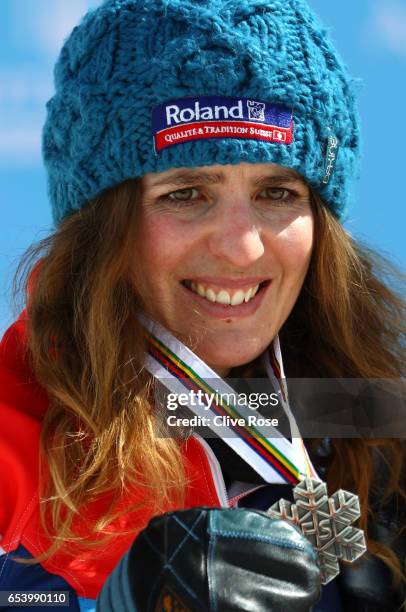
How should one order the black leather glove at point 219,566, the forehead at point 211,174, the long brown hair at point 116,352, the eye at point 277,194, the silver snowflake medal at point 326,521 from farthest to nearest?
the eye at point 277,194 < the forehead at point 211,174 < the long brown hair at point 116,352 < the silver snowflake medal at point 326,521 < the black leather glove at point 219,566

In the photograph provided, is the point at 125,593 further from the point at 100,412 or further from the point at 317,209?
the point at 317,209

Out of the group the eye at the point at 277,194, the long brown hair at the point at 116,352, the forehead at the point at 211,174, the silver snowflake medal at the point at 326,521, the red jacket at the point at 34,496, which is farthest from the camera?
the eye at the point at 277,194

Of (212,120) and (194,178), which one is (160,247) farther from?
(212,120)

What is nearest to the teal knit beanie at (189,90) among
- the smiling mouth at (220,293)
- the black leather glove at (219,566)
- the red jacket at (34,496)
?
the smiling mouth at (220,293)

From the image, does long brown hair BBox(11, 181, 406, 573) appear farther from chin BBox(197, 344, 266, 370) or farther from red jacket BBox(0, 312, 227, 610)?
chin BBox(197, 344, 266, 370)

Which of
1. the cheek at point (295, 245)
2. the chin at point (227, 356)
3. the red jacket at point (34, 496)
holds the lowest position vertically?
the red jacket at point (34, 496)

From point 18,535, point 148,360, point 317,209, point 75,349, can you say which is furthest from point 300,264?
point 18,535

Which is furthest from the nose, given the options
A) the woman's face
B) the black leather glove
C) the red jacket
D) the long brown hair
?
the black leather glove

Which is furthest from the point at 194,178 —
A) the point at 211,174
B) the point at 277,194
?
the point at 277,194

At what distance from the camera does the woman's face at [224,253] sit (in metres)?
2.39

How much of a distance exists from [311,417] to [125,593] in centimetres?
123

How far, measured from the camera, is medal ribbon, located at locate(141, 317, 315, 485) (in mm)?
2330

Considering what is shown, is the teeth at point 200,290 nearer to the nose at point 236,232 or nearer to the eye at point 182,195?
the nose at point 236,232

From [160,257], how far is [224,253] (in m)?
0.18
